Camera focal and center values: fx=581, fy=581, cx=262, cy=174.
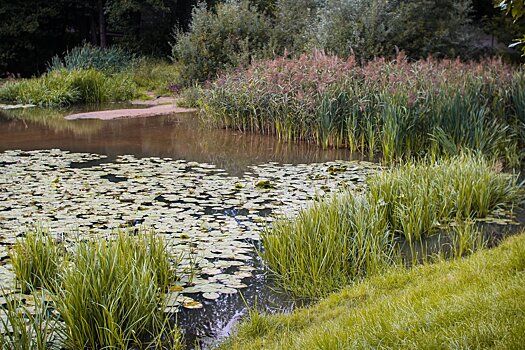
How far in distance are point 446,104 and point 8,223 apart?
18.0 ft

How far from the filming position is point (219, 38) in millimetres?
16000

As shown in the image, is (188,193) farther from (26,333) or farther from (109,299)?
(26,333)

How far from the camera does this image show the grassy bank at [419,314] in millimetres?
2646

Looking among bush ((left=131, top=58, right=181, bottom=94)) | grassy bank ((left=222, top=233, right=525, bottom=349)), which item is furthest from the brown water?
bush ((left=131, top=58, right=181, bottom=94))

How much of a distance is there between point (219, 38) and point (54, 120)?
17.1ft

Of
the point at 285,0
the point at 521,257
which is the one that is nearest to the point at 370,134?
the point at 521,257

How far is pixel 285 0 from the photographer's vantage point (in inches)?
667

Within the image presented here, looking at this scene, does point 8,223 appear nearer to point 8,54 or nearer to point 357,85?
point 357,85

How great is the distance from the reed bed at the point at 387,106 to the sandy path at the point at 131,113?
10.2ft

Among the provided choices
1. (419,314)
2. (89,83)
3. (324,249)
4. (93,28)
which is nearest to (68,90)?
(89,83)

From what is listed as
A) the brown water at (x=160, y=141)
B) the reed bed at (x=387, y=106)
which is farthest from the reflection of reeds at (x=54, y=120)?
the reed bed at (x=387, y=106)

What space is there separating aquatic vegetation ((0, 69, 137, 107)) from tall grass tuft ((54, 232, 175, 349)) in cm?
1327

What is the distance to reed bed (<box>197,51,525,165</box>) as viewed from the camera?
768 cm

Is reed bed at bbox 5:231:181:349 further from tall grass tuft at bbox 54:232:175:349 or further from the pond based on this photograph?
the pond
